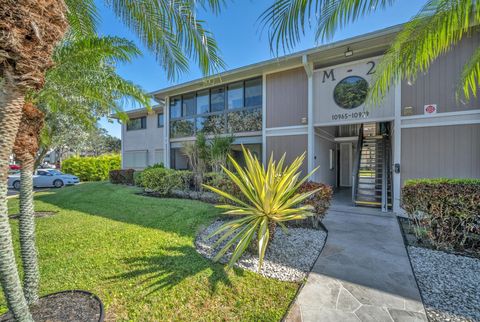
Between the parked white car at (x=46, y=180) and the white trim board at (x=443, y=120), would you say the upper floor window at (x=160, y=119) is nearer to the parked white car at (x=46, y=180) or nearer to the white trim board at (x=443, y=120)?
the parked white car at (x=46, y=180)

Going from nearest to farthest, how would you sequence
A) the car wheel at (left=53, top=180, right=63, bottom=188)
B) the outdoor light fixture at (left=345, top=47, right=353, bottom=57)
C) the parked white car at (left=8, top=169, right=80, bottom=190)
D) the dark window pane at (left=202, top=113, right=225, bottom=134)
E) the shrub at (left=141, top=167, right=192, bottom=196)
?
the outdoor light fixture at (left=345, top=47, right=353, bottom=57) → the shrub at (left=141, top=167, right=192, bottom=196) → the dark window pane at (left=202, top=113, right=225, bottom=134) → the parked white car at (left=8, top=169, right=80, bottom=190) → the car wheel at (left=53, top=180, right=63, bottom=188)

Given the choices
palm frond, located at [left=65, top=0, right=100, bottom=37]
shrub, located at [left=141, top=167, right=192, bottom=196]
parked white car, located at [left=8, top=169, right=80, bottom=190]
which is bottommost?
parked white car, located at [left=8, top=169, right=80, bottom=190]

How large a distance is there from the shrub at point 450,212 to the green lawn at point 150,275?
3.71 m

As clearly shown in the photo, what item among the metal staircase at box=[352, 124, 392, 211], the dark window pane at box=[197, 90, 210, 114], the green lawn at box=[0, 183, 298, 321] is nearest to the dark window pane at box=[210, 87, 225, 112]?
the dark window pane at box=[197, 90, 210, 114]

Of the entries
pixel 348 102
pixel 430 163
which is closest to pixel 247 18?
pixel 348 102

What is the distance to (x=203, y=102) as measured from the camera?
12.9 m

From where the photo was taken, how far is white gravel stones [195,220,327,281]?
3.86 m

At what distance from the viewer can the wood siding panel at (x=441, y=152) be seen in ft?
21.9

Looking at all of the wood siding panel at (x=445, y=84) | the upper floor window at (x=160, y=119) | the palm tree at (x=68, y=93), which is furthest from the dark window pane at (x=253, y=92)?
the upper floor window at (x=160, y=119)

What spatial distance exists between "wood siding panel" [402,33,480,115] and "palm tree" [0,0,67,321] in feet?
30.1

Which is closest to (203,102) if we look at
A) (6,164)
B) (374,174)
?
(374,174)

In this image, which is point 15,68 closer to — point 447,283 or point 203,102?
point 447,283

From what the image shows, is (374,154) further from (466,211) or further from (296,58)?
(466,211)

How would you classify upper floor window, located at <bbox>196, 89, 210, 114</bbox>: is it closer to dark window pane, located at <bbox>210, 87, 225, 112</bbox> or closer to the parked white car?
dark window pane, located at <bbox>210, 87, 225, 112</bbox>
